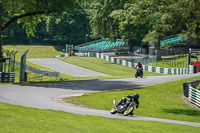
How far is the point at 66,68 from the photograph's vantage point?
60.2 metres

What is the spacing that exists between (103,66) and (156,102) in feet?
125

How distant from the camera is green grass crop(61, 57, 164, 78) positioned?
191 ft

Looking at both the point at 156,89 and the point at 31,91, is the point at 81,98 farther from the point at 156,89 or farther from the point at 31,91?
the point at 156,89

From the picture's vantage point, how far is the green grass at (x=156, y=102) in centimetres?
2241

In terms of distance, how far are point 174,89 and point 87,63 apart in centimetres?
3444

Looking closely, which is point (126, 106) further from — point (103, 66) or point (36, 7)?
point (103, 66)

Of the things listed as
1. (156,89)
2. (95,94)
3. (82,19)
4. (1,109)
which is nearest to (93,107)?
(95,94)

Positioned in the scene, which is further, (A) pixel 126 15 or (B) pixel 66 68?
(B) pixel 66 68

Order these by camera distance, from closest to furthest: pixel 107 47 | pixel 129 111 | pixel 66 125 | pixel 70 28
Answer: pixel 66 125, pixel 129 111, pixel 107 47, pixel 70 28

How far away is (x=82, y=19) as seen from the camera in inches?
4070

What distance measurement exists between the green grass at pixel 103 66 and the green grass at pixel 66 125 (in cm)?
3885

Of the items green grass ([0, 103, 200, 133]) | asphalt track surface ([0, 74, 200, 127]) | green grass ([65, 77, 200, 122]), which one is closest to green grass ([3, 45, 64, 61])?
asphalt track surface ([0, 74, 200, 127])

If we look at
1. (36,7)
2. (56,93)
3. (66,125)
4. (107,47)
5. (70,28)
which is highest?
(70,28)

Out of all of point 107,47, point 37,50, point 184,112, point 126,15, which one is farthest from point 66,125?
point 37,50
